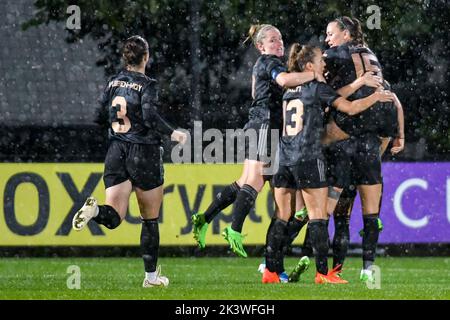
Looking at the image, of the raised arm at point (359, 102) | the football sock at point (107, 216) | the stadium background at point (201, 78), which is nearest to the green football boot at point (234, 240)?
the football sock at point (107, 216)

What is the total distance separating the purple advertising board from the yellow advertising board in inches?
53.1

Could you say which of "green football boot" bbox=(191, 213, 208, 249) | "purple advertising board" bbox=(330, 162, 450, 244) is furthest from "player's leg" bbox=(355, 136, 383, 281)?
"purple advertising board" bbox=(330, 162, 450, 244)

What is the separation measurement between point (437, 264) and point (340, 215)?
3.50 m

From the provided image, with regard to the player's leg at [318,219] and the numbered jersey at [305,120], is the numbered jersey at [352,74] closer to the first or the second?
the numbered jersey at [305,120]

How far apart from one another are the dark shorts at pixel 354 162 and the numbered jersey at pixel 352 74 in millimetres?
100

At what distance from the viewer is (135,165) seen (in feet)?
35.4

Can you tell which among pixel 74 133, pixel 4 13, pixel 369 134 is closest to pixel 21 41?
pixel 4 13

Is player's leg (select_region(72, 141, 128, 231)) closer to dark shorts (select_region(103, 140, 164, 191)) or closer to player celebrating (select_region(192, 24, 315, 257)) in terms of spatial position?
dark shorts (select_region(103, 140, 164, 191))

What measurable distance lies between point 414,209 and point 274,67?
5531 mm

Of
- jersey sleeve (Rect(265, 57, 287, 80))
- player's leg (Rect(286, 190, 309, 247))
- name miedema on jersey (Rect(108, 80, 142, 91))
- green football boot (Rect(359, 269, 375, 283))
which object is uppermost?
jersey sleeve (Rect(265, 57, 287, 80))

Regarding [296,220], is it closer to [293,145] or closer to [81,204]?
[293,145]

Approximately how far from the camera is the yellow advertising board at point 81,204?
15766 mm

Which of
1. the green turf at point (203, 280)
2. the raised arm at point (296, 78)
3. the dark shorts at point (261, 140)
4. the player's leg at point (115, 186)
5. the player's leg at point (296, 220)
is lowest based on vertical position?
the green turf at point (203, 280)

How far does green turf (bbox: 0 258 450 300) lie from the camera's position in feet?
34.0
